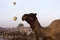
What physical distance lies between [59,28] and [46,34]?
0.85 meters

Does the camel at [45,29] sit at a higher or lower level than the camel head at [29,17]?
lower

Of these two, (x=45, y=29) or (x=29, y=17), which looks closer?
(x=29, y=17)

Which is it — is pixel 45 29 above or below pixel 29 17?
below

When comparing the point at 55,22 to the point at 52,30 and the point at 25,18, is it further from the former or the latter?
the point at 25,18

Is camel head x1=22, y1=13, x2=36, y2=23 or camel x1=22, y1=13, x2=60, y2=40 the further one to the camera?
camel head x1=22, y1=13, x2=36, y2=23

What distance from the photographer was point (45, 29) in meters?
15.6

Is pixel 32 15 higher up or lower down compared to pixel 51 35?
higher up

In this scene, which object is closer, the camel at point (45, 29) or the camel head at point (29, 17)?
the camel at point (45, 29)

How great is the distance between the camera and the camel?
15078 mm

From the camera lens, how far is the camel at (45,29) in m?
15.1

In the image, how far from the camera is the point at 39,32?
615 inches

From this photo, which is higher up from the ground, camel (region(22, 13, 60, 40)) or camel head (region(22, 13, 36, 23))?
camel head (region(22, 13, 36, 23))

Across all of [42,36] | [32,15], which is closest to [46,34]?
[42,36]

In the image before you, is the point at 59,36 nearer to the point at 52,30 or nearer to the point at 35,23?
the point at 52,30
